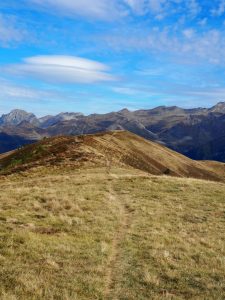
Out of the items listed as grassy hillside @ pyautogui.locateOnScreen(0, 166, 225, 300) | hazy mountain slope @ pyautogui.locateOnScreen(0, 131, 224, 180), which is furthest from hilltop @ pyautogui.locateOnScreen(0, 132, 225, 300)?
hazy mountain slope @ pyautogui.locateOnScreen(0, 131, 224, 180)

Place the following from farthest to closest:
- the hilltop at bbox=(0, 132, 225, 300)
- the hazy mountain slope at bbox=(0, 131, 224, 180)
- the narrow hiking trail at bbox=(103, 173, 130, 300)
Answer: the hazy mountain slope at bbox=(0, 131, 224, 180)
the hilltop at bbox=(0, 132, 225, 300)
the narrow hiking trail at bbox=(103, 173, 130, 300)

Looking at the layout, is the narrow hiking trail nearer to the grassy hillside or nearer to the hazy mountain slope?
the grassy hillside

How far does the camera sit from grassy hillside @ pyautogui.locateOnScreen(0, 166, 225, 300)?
49.8ft

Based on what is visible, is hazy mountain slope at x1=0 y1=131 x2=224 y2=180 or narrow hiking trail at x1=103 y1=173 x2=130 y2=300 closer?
narrow hiking trail at x1=103 y1=173 x2=130 y2=300

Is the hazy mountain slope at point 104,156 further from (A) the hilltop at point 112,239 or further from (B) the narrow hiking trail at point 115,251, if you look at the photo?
(B) the narrow hiking trail at point 115,251

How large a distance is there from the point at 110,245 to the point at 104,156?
1798 inches

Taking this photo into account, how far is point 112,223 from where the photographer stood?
82.7 feet

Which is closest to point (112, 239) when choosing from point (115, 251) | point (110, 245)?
point (110, 245)

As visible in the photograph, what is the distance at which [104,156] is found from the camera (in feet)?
217

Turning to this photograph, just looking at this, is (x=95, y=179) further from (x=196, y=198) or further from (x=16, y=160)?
(x=16, y=160)

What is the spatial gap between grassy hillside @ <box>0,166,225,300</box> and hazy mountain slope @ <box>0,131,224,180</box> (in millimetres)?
22748

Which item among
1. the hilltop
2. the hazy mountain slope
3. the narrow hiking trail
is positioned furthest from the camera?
the hazy mountain slope

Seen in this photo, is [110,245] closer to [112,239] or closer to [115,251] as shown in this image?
[115,251]

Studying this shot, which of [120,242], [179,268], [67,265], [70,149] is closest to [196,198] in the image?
[120,242]
